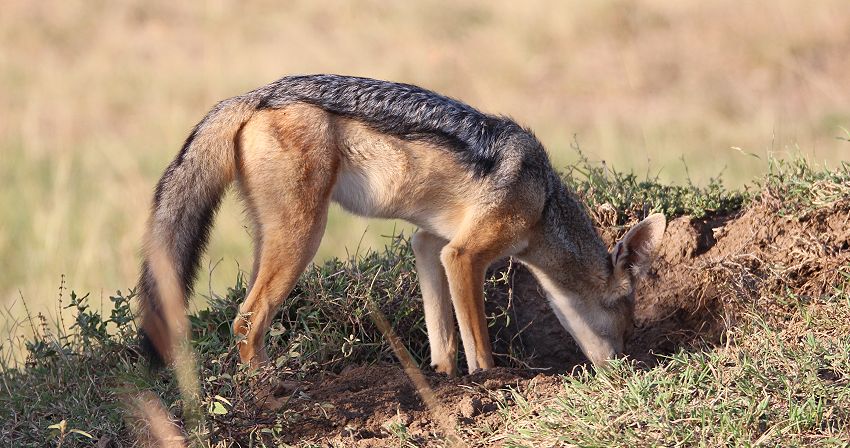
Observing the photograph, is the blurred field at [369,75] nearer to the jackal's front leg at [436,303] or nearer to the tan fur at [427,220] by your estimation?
the jackal's front leg at [436,303]

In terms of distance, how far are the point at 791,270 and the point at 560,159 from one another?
21.0ft

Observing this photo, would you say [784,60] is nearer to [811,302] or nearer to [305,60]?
[305,60]

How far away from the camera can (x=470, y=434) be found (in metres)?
5.11

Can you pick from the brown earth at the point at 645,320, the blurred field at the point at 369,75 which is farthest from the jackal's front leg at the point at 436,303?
the blurred field at the point at 369,75

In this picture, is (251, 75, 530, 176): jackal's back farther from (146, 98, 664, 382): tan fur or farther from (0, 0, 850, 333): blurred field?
(0, 0, 850, 333): blurred field

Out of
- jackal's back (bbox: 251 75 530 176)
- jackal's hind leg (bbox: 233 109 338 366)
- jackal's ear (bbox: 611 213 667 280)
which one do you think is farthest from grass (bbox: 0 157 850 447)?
jackal's back (bbox: 251 75 530 176)

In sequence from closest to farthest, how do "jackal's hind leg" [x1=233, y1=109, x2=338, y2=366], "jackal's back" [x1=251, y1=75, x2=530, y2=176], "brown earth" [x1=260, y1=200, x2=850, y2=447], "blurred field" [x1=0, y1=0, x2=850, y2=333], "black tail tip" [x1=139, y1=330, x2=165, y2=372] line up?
"brown earth" [x1=260, y1=200, x2=850, y2=447]
"black tail tip" [x1=139, y1=330, x2=165, y2=372]
"jackal's hind leg" [x1=233, y1=109, x2=338, y2=366]
"jackal's back" [x1=251, y1=75, x2=530, y2=176]
"blurred field" [x1=0, y1=0, x2=850, y2=333]

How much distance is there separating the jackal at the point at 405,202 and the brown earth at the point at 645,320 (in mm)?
358

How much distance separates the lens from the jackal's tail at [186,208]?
5.71 meters

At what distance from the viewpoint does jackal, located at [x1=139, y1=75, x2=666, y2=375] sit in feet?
19.2

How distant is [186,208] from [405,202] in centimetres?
129

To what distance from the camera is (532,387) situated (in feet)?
17.8

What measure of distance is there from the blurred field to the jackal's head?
191 inches

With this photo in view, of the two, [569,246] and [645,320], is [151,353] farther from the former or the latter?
[645,320]
